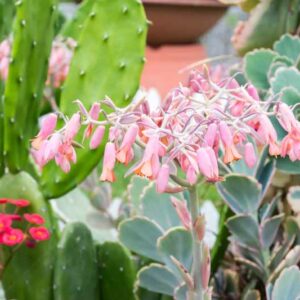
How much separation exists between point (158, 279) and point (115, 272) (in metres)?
0.17


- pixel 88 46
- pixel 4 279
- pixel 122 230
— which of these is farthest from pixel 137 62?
pixel 4 279

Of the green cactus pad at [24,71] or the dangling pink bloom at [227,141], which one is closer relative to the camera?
the dangling pink bloom at [227,141]

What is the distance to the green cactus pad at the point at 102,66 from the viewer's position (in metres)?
1.53

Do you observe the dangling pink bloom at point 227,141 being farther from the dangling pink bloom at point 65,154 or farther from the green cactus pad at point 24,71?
the green cactus pad at point 24,71

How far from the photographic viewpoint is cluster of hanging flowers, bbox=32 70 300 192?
857 mm

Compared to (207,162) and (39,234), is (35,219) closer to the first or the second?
(39,234)

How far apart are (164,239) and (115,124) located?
1.16 feet

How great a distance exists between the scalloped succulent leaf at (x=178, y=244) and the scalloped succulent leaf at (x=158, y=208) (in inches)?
5.8

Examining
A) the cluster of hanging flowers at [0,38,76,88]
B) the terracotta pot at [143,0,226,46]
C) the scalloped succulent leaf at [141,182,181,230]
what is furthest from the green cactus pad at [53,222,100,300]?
the terracotta pot at [143,0,226,46]

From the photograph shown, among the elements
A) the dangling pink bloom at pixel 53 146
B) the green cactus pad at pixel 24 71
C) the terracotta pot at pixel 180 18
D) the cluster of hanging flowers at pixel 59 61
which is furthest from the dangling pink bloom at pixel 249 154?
the terracotta pot at pixel 180 18

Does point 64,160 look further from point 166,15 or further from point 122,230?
point 166,15

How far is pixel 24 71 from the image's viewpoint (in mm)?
1496

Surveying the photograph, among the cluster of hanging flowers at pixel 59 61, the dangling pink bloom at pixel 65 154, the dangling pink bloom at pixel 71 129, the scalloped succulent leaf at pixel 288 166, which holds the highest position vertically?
the dangling pink bloom at pixel 71 129

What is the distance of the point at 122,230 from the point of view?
1.35 meters
